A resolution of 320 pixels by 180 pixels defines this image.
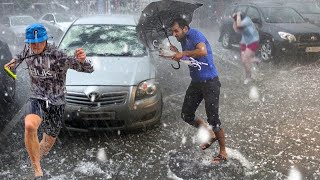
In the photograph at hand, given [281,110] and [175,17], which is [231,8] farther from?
[175,17]

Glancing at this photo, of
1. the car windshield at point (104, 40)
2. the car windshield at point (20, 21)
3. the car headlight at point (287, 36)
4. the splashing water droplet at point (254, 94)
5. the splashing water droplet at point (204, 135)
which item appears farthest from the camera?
the car windshield at point (20, 21)

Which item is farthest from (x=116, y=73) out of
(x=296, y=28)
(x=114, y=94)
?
(x=296, y=28)

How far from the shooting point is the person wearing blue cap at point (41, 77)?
3.57 m

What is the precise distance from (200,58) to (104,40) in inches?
108

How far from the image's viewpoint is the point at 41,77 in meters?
3.67

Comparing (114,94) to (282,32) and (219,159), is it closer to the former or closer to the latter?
(219,159)

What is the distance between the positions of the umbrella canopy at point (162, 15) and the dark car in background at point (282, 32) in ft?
21.1

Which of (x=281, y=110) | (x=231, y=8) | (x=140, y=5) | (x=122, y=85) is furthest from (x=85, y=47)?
(x=140, y=5)

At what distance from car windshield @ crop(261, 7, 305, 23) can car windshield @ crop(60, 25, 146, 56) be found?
6.11m

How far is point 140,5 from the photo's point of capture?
28.8m

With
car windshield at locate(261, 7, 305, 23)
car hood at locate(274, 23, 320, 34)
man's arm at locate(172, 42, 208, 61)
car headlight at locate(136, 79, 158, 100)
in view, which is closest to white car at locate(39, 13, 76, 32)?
car windshield at locate(261, 7, 305, 23)

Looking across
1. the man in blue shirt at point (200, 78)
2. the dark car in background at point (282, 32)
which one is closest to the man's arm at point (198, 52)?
the man in blue shirt at point (200, 78)

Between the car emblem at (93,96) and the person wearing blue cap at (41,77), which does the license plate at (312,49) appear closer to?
the car emblem at (93,96)

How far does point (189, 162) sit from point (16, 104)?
4078 millimetres
